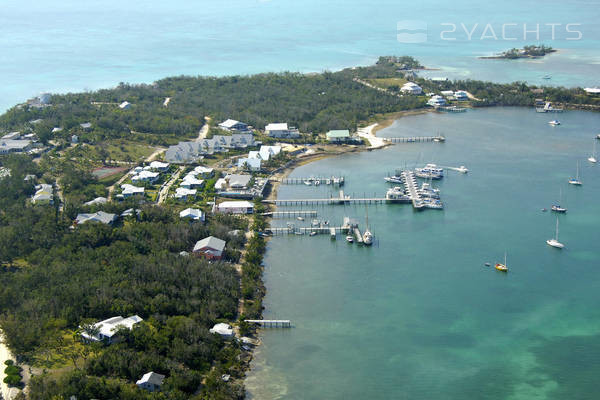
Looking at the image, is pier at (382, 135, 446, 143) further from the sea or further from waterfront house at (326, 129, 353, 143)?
waterfront house at (326, 129, 353, 143)

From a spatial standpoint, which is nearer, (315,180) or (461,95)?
(315,180)

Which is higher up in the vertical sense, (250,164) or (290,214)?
(250,164)

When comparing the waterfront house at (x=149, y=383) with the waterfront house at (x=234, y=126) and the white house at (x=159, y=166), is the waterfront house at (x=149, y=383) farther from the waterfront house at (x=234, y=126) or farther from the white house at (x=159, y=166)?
the waterfront house at (x=234, y=126)

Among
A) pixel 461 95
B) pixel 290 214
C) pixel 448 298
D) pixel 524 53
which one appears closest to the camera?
pixel 448 298

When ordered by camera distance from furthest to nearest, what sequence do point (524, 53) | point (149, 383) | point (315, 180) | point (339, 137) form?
point (524, 53)
point (339, 137)
point (315, 180)
point (149, 383)

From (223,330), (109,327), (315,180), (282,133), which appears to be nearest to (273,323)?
(223,330)

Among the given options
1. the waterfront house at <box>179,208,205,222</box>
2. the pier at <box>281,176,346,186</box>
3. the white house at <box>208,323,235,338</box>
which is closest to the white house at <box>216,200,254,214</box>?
the waterfront house at <box>179,208,205,222</box>

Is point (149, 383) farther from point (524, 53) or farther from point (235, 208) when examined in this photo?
point (524, 53)

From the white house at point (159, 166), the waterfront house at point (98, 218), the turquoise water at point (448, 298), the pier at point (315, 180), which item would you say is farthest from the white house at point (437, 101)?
the waterfront house at point (98, 218)
